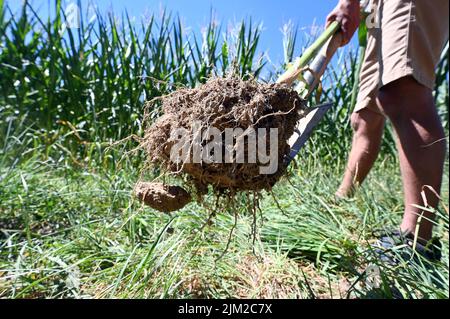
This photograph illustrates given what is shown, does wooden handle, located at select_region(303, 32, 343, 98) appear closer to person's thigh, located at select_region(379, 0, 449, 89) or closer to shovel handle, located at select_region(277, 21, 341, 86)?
shovel handle, located at select_region(277, 21, 341, 86)

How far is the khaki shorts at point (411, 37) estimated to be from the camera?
1.52m

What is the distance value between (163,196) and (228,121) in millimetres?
248

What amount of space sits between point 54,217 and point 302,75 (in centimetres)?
108

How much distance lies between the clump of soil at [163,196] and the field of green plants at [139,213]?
0.13m

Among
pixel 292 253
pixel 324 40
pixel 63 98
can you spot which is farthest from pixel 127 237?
pixel 63 98

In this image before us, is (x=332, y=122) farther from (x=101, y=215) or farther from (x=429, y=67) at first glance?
(x=101, y=215)

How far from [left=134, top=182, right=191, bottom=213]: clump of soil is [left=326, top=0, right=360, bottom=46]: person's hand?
796 millimetres

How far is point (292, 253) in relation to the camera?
1.43 metres

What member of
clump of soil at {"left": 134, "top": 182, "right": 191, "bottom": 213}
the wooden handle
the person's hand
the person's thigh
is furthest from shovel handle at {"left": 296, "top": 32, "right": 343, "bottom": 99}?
clump of soil at {"left": 134, "top": 182, "right": 191, "bottom": 213}

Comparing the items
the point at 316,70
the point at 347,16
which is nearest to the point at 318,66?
the point at 316,70

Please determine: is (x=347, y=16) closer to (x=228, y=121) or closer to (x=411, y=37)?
(x=411, y=37)

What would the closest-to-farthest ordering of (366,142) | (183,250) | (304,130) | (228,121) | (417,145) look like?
(228,121)
(304,130)
(183,250)
(417,145)
(366,142)

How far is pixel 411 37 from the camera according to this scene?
1.53m
